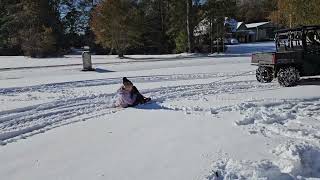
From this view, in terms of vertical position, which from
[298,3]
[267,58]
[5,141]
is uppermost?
[298,3]

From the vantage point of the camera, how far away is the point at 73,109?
42.7 ft

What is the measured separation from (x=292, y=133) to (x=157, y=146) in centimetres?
254

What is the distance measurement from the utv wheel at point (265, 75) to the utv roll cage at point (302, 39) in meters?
0.94

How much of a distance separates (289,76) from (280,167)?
353 inches

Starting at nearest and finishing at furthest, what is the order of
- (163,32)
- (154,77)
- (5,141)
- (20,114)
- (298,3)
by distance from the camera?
(5,141) → (20,114) → (154,77) → (298,3) → (163,32)

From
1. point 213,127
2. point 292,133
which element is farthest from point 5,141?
point 292,133

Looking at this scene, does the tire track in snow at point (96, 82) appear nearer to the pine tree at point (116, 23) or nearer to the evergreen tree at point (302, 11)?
the evergreen tree at point (302, 11)

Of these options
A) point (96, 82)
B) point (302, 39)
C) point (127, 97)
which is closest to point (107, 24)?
point (96, 82)

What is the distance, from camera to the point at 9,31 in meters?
53.8

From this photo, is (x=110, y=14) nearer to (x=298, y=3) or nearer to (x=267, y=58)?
(x=298, y=3)

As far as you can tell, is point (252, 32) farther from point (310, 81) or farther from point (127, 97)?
point (127, 97)

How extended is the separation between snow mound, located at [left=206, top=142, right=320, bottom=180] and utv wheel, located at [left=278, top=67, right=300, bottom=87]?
26.6ft

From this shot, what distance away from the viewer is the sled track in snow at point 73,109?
1077 centimetres

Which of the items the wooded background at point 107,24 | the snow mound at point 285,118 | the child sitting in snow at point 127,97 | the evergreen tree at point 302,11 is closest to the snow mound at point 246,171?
the snow mound at point 285,118
